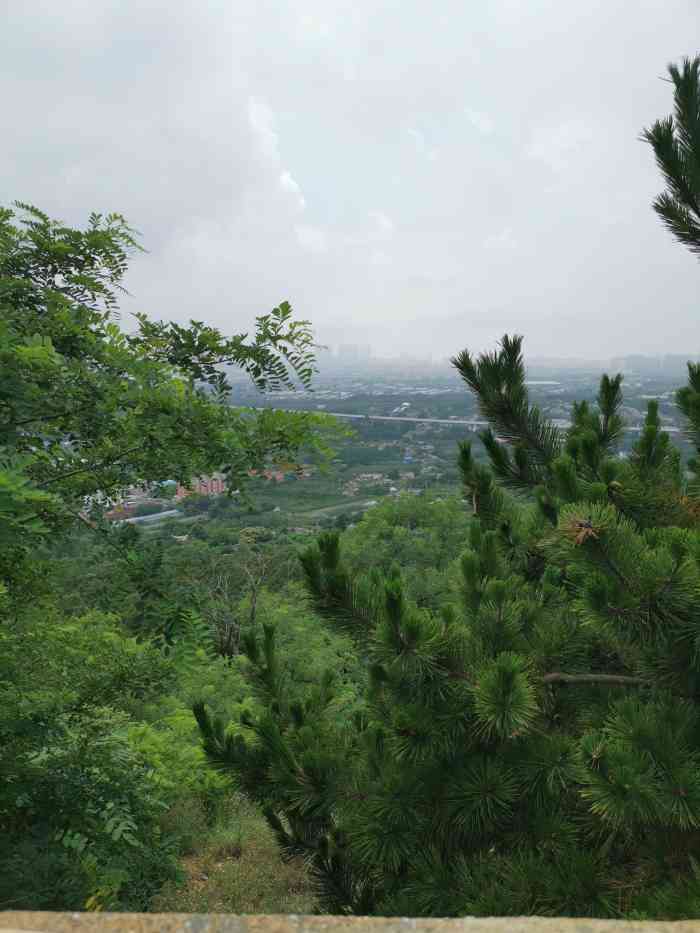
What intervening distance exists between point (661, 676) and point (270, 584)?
2351 centimetres

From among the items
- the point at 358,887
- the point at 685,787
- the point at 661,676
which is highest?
the point at 661,676

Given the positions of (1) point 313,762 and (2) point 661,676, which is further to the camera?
(1) point 313,762

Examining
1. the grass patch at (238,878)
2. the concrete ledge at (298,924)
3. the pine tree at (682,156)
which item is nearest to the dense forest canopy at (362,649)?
the pine tree at (682,156)

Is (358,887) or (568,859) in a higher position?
(568,859)

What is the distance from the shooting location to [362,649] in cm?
259

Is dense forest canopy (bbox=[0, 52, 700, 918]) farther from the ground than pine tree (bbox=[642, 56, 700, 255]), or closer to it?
closer to it

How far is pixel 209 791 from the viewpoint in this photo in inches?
300

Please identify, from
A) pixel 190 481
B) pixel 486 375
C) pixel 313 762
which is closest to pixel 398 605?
pixel 190 481

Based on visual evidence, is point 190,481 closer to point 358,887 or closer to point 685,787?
point 685,787

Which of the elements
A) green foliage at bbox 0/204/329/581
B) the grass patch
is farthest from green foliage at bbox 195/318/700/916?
the grass patch

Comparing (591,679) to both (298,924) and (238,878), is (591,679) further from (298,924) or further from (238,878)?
(238,878)

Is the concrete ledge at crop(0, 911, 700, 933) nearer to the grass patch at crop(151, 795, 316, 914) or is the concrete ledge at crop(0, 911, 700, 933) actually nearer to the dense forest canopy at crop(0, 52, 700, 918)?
the dense forest canopy at crop(0, 52, 700, 918)

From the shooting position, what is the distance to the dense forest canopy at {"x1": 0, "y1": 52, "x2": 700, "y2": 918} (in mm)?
2059

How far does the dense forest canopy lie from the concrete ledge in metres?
0.92
